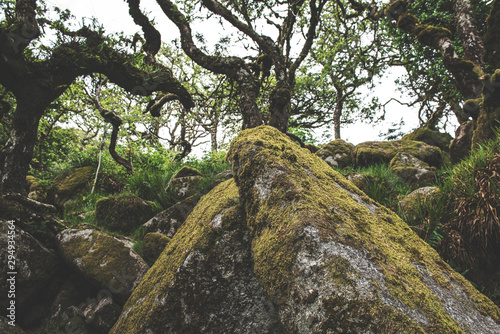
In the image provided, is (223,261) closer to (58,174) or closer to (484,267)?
(484,267)

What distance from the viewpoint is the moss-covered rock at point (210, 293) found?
1826 millimetres

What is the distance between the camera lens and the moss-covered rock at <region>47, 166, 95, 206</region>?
5883 mm

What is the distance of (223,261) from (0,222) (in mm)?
2930

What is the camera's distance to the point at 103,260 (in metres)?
3.13

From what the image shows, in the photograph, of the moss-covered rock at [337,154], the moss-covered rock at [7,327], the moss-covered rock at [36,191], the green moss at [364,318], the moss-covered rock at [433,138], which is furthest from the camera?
the moss-covered rock at [433,138]

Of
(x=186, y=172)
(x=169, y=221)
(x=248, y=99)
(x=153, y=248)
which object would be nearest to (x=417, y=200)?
(x=248, y=99)

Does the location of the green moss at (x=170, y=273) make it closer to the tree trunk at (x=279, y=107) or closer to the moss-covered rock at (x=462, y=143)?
the tree trunk at (x=279, y=107)

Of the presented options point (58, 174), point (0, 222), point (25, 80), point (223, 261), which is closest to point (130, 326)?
point (223, 261)

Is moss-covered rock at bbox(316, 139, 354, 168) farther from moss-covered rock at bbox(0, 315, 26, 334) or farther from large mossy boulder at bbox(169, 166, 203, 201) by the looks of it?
moss-covered rock at bbox(0, 315, 26, 334)

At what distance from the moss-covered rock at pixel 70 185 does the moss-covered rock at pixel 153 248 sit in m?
3.66

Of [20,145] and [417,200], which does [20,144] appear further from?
[417,200]

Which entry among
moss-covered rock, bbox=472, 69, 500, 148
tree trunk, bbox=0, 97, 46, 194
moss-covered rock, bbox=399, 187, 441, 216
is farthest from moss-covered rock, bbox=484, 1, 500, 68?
tree trunk, bbox=0, 97, 46, 194

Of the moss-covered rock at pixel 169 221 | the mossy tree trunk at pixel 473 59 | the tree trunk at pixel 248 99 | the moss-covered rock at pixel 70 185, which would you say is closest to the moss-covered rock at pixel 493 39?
the mossy tree trunk at pixel 473 59

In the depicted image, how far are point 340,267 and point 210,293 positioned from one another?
3.83ft
